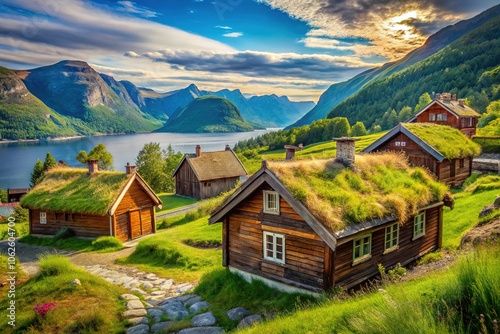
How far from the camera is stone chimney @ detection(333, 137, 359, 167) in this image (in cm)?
1744

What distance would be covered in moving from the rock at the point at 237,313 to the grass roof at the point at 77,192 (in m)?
18.5

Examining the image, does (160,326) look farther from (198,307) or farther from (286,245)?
(286,245)

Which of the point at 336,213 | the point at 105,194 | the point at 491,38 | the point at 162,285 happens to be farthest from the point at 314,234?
the point at 491,38

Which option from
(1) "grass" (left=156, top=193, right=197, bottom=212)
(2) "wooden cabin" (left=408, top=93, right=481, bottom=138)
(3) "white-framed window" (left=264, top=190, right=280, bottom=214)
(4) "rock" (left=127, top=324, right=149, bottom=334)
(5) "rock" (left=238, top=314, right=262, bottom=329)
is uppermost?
(2) "wooden cabin" (left=408, top=93, right=481, bottom=138)

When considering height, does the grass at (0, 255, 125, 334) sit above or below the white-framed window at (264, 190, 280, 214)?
below

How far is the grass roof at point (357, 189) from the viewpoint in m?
13.8

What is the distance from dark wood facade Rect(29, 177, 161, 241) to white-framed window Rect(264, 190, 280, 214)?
17879 millimetres

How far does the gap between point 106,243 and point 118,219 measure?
2405 millimetres

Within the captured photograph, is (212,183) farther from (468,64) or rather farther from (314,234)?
(468,64)

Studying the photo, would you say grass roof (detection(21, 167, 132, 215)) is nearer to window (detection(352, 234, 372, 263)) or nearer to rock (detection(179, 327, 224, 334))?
rock (detection(179, 327, 224, 334))

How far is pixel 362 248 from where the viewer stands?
48.2 feet

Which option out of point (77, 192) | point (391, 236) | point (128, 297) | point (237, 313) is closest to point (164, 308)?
point (128, 297)

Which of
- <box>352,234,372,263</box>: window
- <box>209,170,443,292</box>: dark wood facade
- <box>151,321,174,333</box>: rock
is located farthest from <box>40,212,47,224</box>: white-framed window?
<box>352,234,372,263</box>: window

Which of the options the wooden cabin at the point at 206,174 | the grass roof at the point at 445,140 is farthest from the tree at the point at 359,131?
the grass roof at the point at 445,140
